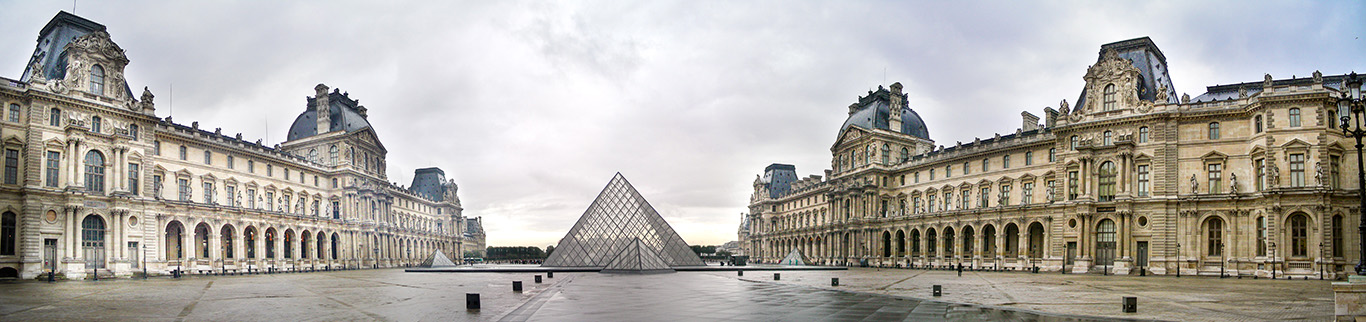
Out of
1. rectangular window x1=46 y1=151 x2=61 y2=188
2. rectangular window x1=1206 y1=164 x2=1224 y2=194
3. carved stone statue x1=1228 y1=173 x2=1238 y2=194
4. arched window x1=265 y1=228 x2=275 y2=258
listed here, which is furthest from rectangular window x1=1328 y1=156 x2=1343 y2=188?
arched window x1=265 y1=228 x2=275 y2=258

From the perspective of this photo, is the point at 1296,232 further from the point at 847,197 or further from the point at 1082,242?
the point at 847,197

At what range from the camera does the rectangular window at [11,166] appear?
36.3 meters

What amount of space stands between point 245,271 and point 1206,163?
55.5m

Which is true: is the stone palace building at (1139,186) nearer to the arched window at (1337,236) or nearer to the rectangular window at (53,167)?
the arched window at (1337,236)

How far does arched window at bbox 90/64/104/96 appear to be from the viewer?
40312 mm

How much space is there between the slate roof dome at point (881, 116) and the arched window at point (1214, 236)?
28.3m

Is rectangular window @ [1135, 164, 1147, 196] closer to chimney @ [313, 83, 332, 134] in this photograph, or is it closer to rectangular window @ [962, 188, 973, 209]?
rectangular window @ [962, 188, 973, 209]

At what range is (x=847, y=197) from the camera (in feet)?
224

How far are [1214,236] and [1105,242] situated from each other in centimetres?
535

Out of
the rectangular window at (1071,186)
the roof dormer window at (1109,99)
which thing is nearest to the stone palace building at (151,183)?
the rectangular window at (1071,186)

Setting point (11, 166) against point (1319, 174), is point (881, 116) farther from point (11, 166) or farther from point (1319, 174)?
point (11, 166)

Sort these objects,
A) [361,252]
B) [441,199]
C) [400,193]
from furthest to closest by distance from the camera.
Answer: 1. [441,199]
2. [400,193]
3. [361,252]

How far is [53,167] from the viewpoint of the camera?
38.0 meters

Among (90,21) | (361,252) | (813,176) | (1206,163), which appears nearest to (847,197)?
(813,176)
